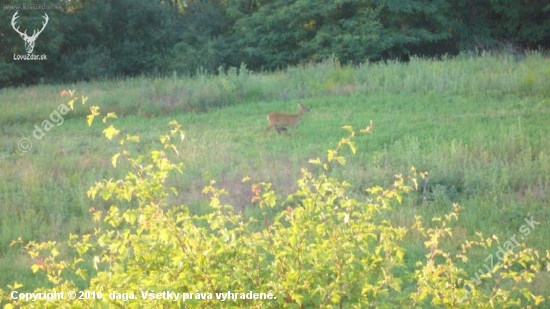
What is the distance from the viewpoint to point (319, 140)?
1429 centimetres

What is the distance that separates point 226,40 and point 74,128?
2117 centimetres

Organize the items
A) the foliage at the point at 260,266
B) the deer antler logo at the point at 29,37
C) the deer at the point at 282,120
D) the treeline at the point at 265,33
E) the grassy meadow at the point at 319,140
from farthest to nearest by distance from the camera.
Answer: the treeline at the point at 265,33 < the deer antler logo at the point at 29,37 < the deer at the point at 282,120 < the grassy meadow at the point at 319,140 < the foliage at the point at 260,266

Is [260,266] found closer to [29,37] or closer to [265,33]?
[29,37]

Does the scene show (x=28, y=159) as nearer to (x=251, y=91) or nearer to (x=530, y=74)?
(x=251, y=91)

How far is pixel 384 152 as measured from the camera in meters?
12.4

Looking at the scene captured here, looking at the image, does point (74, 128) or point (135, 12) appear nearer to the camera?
point (74, 128)

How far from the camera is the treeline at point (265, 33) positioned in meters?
33.8

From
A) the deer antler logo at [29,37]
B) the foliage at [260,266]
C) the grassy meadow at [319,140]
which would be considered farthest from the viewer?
the deer antler logo at [29,37]

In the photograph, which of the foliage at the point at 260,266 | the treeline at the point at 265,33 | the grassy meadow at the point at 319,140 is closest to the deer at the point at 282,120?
the grassy meadow at the point at 319,140

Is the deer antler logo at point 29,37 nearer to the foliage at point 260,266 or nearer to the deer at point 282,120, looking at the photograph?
the deer at point 282,120

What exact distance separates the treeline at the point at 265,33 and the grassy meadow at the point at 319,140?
1031 cm

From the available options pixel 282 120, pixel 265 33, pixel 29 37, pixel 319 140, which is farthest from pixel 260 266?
pixel 265 33

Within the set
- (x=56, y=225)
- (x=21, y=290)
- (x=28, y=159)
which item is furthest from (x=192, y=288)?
(x=28, y=159)

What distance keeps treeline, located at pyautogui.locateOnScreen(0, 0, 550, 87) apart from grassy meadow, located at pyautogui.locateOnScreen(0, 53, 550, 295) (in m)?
10.3
